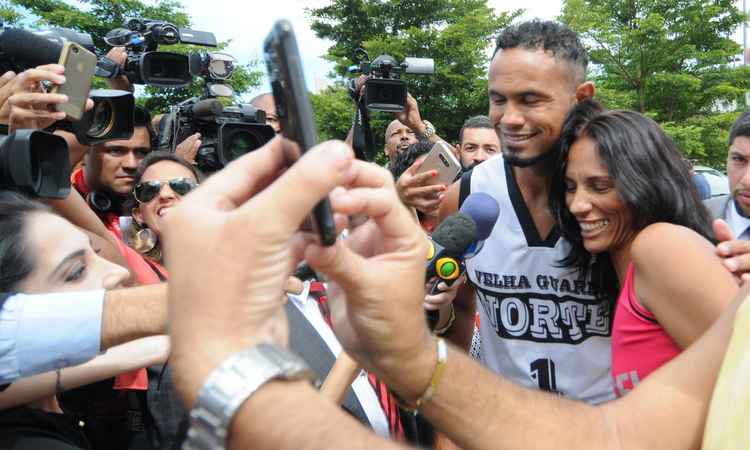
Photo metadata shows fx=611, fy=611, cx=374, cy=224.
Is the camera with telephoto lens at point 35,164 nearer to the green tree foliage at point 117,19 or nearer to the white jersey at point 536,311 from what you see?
the white jersey at point 536,311

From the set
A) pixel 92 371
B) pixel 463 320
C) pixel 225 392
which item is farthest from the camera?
pixel 463 320

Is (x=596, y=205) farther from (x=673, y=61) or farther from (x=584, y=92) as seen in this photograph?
(x=673, y=61)

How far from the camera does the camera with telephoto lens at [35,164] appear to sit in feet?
5.71

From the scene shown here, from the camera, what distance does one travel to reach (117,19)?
64.4ft

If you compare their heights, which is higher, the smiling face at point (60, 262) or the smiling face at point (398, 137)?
the smiling face at point (60, 262)

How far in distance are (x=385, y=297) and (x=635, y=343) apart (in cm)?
115

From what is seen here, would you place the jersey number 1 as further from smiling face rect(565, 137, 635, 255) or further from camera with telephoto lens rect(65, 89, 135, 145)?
camera with telephoto lens rect(65, 89, 135, 145)

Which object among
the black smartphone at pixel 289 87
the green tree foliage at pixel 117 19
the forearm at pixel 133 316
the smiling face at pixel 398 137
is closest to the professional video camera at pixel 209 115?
the forearm at pixel 133 316

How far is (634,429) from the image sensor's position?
1298mm

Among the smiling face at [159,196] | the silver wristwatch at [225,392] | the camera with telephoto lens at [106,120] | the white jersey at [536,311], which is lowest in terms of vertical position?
the white jersey at [536,311]

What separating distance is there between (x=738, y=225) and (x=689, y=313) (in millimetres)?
2260

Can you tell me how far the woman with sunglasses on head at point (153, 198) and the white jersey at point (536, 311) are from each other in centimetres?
155

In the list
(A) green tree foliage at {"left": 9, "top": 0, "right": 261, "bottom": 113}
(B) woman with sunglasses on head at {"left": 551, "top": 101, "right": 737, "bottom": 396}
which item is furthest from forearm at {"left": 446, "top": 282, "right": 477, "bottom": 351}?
(A) green tree foliage at {"left": 9, "top": 0, "right": 261, "bottom": 113}

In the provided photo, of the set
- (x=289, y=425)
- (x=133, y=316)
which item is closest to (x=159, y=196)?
(x=133, y=316)
